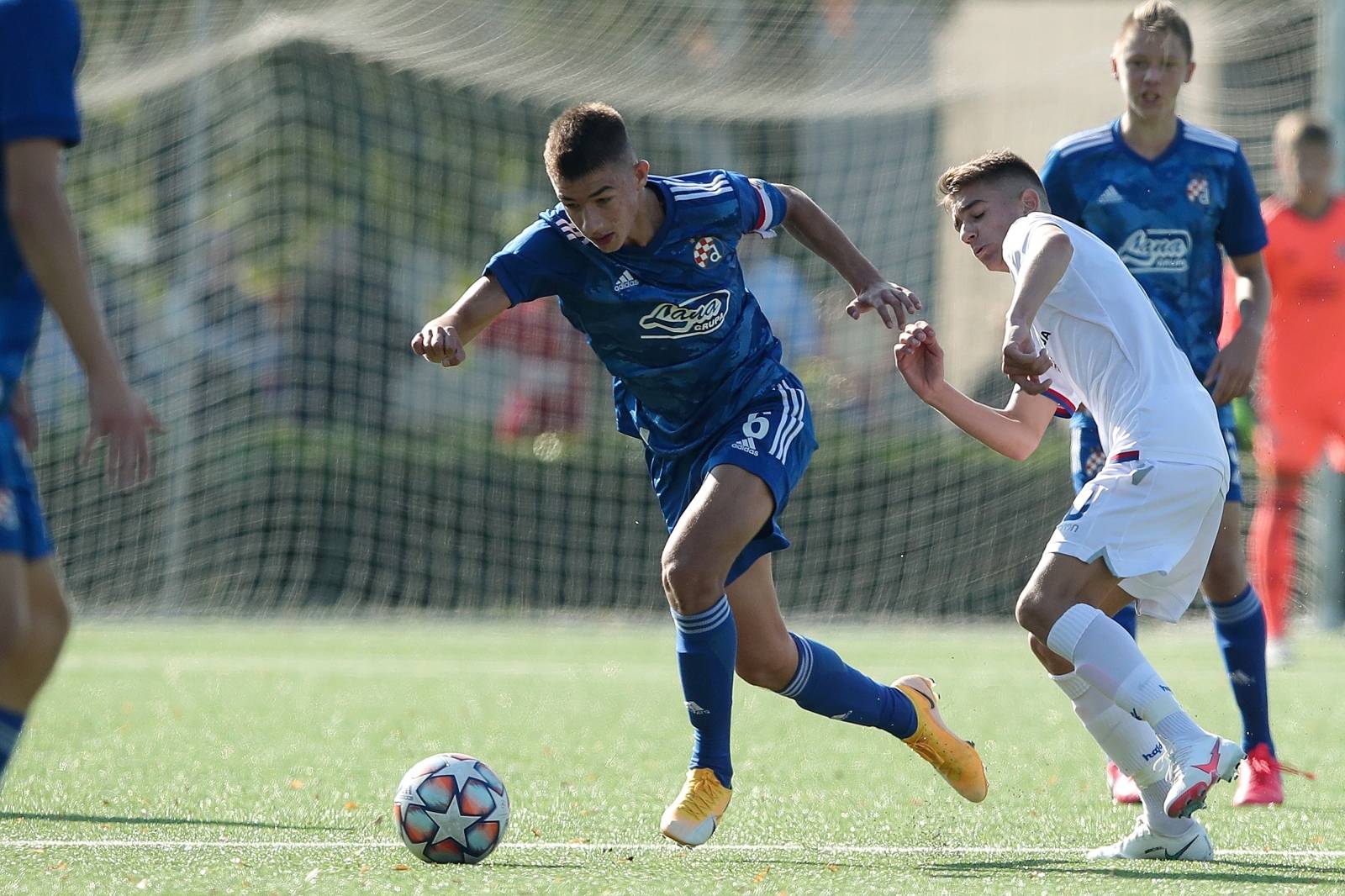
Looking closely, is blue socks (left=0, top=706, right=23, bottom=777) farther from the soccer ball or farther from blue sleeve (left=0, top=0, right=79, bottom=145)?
the soccer ball

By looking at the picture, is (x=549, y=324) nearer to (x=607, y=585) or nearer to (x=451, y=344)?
(x=607, y=585)

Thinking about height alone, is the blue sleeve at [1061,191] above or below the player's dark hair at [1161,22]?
below

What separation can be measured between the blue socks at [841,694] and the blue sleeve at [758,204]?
1058 millimetres

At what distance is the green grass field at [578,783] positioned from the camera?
3.59m

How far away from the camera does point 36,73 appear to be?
2766 mm

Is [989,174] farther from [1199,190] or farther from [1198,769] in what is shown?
[1198,769]

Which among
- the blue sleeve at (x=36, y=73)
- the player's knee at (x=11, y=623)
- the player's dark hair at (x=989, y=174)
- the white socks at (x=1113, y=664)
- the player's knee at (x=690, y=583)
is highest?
the blue sleeve at (x=36, y=73)

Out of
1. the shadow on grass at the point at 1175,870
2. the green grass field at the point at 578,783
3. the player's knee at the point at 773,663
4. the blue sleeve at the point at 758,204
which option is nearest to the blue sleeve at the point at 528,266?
the blue sleeve at the point at 758,204

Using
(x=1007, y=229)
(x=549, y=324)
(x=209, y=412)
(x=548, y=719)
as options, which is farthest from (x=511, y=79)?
(x=1007, y=229)

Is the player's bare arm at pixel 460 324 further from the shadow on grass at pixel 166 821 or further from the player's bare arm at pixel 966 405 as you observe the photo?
the shadow on grass at pixel 166 821

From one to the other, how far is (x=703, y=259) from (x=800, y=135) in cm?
901

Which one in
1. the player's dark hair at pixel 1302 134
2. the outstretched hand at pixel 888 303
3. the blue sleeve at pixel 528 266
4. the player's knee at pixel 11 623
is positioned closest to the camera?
the player's knee at pixel 11 623

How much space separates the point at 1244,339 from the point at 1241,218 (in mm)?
412

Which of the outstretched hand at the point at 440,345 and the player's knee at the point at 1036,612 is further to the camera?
the outstretched hand at the point at 440,345
